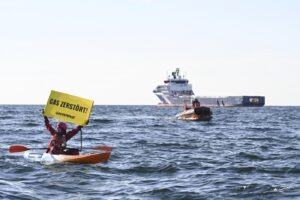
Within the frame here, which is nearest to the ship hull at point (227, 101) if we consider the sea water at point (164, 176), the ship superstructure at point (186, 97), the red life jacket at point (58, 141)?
the ship superstructure at point (186, 97)

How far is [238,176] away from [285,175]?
1.43 metres

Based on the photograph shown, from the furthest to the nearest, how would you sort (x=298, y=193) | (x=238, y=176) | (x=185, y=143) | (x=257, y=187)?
(x=185, y=143) < (x=238, y=176) < (x=257, y=187) < (x=298, y=193)

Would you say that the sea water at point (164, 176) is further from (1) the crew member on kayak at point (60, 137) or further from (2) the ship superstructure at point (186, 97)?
(2) the ship superstructure at point (186, 97)

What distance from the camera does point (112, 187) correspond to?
13273 mm

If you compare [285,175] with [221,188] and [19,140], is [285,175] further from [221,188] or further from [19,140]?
[19,140]

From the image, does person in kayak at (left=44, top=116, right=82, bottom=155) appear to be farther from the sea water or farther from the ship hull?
the ship hull

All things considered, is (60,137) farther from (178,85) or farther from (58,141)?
(178,85)

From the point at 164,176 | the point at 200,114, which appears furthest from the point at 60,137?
the point at 200,114

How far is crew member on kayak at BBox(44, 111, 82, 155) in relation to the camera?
17281 mm

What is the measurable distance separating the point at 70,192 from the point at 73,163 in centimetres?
469

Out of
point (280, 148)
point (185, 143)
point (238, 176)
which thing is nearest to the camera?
point (238, 176)

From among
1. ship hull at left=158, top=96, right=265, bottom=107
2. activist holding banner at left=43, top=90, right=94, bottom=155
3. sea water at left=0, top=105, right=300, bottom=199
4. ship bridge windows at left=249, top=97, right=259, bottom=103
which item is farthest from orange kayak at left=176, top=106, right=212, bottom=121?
ship bridge windows at left=249, top=97, right=259, bottom=103

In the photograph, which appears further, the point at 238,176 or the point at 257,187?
the point at 238,176

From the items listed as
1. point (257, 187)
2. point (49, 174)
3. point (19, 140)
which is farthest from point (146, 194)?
point (19, 140)
